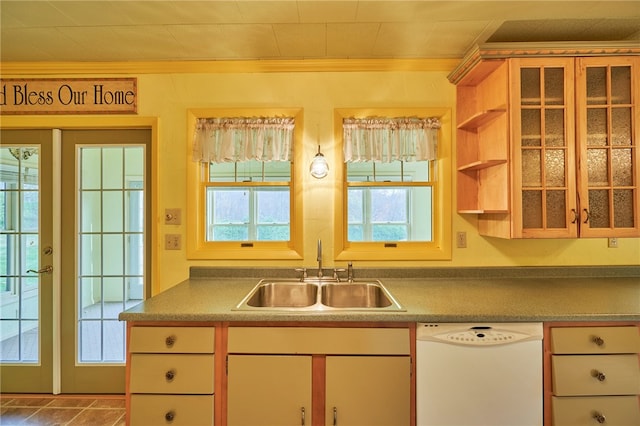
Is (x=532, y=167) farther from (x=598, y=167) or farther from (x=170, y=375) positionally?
(x=170, y=375)

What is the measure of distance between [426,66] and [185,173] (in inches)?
73.3

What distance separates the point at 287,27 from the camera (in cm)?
182

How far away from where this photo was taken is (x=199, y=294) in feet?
6.03

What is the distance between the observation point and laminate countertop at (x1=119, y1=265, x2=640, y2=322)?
1.46 metres

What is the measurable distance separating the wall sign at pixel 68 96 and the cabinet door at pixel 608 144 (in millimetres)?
2883

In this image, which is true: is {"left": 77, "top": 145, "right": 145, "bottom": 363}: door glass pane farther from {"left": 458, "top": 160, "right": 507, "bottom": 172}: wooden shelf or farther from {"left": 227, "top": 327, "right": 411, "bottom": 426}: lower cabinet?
{"left": 458, "top": 160, "right": 507, "bottom": 172}: wooden shelf

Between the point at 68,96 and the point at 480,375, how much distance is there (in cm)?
310

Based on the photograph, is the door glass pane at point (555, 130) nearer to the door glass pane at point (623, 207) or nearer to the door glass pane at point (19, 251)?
the door glass pane at point (623, 207)

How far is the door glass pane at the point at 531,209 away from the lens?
1798 mm

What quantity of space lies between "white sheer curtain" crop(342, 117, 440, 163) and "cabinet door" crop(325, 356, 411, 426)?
51.0 inches

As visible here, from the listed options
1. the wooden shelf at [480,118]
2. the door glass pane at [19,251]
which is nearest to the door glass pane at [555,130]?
the wooden shelf at [480,118]

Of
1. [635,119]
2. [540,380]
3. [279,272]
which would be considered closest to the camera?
[540,380]

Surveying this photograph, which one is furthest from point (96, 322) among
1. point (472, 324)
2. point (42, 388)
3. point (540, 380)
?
point (540, 380)

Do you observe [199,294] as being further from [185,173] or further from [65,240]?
[65,240]
